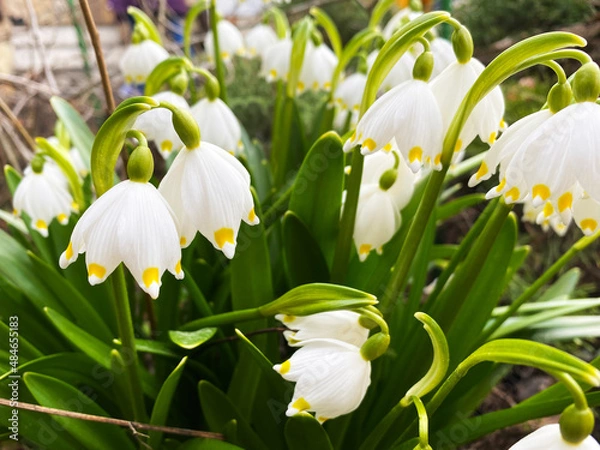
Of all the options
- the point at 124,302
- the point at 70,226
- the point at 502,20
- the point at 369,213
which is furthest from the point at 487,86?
the point at 502,20

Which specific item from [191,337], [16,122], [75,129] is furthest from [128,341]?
[16,122]

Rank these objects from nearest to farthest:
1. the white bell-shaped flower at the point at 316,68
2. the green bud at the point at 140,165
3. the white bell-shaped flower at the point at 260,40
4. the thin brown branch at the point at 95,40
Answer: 1. the green bud at the point at 140,165
2. the thin brown branch at the point at 95,40
3. the white bell-shaped flower at the point at 316,68
4. the white bell-shaped flower at the point at 260,40

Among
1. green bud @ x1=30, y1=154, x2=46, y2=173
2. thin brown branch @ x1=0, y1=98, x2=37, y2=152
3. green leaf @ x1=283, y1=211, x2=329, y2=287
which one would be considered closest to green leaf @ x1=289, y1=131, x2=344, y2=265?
green leaf @ x1=283, y1=211, x2=329, y2=287

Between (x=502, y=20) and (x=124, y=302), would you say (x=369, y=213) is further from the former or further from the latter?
(x=502, y=20)

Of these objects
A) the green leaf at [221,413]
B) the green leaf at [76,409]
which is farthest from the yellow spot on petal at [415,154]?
the green leaf at [76,409]

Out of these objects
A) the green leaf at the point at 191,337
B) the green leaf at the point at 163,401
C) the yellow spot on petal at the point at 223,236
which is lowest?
the green leaf at the point at 163,401

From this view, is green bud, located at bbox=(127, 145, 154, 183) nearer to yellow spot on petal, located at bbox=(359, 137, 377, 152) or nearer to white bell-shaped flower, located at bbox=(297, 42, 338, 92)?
yellow spot on petal, located at bbox=(359, 137, 377, 152)

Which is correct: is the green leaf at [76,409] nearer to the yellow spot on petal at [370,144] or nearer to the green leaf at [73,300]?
the green leaf at [73,300]
